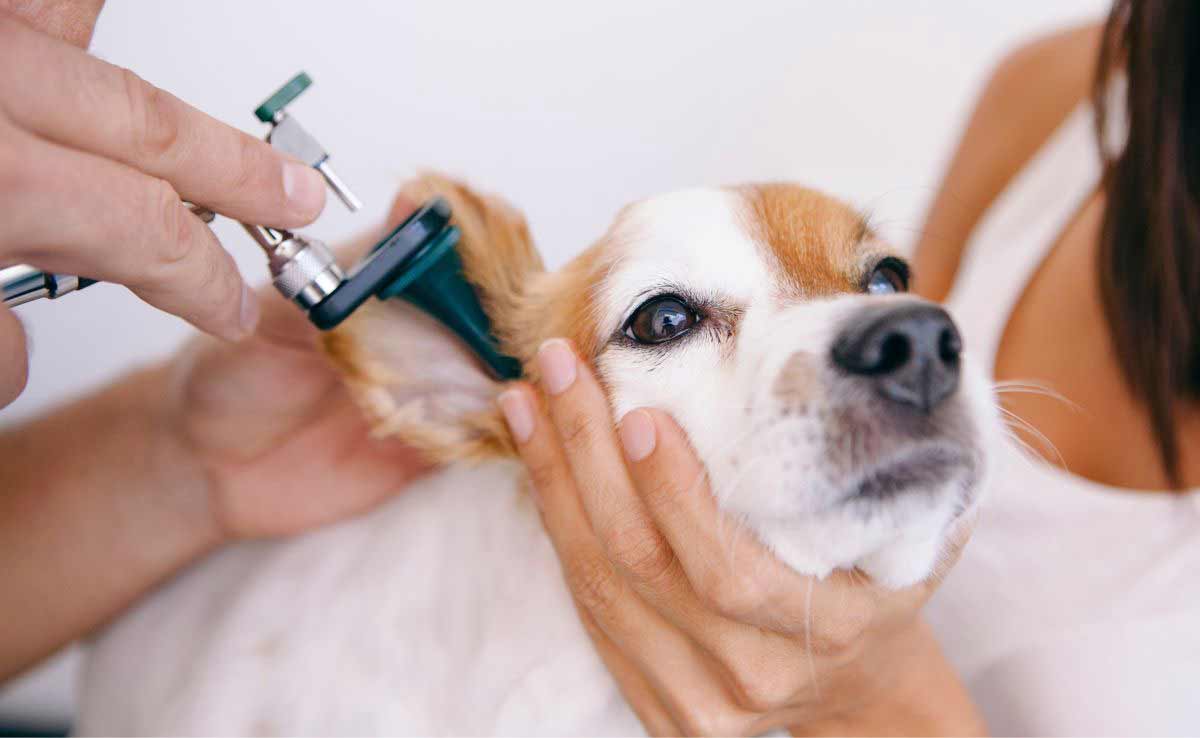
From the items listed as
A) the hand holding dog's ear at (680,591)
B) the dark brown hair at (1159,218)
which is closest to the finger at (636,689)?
the hand holding dog's ear at (680,591)

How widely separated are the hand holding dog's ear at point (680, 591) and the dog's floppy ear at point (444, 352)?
20 centimetres

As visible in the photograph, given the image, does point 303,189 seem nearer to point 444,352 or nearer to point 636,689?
point 444,352

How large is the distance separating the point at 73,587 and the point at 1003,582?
148cm

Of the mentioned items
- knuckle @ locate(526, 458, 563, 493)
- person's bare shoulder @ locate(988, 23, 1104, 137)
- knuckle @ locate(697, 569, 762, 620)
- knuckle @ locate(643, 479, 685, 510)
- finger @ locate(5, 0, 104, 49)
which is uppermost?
finger @ locate(5, 0, 104, 49)

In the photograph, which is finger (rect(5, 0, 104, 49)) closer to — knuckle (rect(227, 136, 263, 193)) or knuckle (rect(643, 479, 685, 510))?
knuckle (rect(227, 136, 263, 193))

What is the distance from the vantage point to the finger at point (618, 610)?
2.94 feet

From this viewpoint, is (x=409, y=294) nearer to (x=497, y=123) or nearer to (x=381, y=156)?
(x=381, y=156)

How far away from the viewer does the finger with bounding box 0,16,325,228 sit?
1.76ft

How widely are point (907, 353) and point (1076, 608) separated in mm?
761

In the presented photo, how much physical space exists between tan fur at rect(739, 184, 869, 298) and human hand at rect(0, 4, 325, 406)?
579 millimetres

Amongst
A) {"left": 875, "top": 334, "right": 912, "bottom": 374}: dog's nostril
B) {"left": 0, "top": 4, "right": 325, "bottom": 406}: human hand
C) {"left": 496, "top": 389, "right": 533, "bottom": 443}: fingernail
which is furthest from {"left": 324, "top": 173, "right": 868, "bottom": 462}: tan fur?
{"left": 0, "top": 4, "right": 325, "bottom": 406}: human hand

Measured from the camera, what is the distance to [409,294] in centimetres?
101

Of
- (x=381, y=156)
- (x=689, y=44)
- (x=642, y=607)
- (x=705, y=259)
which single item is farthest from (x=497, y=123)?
(x=642, y=607)

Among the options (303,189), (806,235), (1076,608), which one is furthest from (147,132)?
(1076,608)
